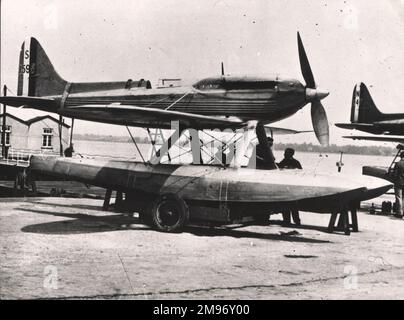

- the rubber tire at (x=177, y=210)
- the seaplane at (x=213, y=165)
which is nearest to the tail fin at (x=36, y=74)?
the seaplane at (x=213, y=165)

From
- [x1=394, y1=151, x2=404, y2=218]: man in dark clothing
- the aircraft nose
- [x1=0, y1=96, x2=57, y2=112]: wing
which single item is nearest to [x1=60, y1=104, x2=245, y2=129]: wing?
the aircraft nose

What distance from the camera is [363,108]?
3028cm

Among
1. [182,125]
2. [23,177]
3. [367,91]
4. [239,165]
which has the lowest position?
[23,177]

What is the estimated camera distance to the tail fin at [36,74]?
50.6 feet

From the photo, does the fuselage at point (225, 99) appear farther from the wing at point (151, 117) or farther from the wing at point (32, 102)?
the wing at point (32, 102)

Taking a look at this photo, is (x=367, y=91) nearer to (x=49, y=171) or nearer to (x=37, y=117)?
(x=49, y=171)

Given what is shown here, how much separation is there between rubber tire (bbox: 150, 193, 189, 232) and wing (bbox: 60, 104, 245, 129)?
164 centimetres

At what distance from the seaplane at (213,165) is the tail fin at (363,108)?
1898 centimetres

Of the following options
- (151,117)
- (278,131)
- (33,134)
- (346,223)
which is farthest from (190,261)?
(33,134)

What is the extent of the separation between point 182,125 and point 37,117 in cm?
3906

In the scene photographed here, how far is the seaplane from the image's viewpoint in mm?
9781

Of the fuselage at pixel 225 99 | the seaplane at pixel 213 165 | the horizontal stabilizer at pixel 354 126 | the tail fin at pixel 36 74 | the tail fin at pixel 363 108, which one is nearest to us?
the seaplane at pixel 213 165

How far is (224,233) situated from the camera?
10453 mm
